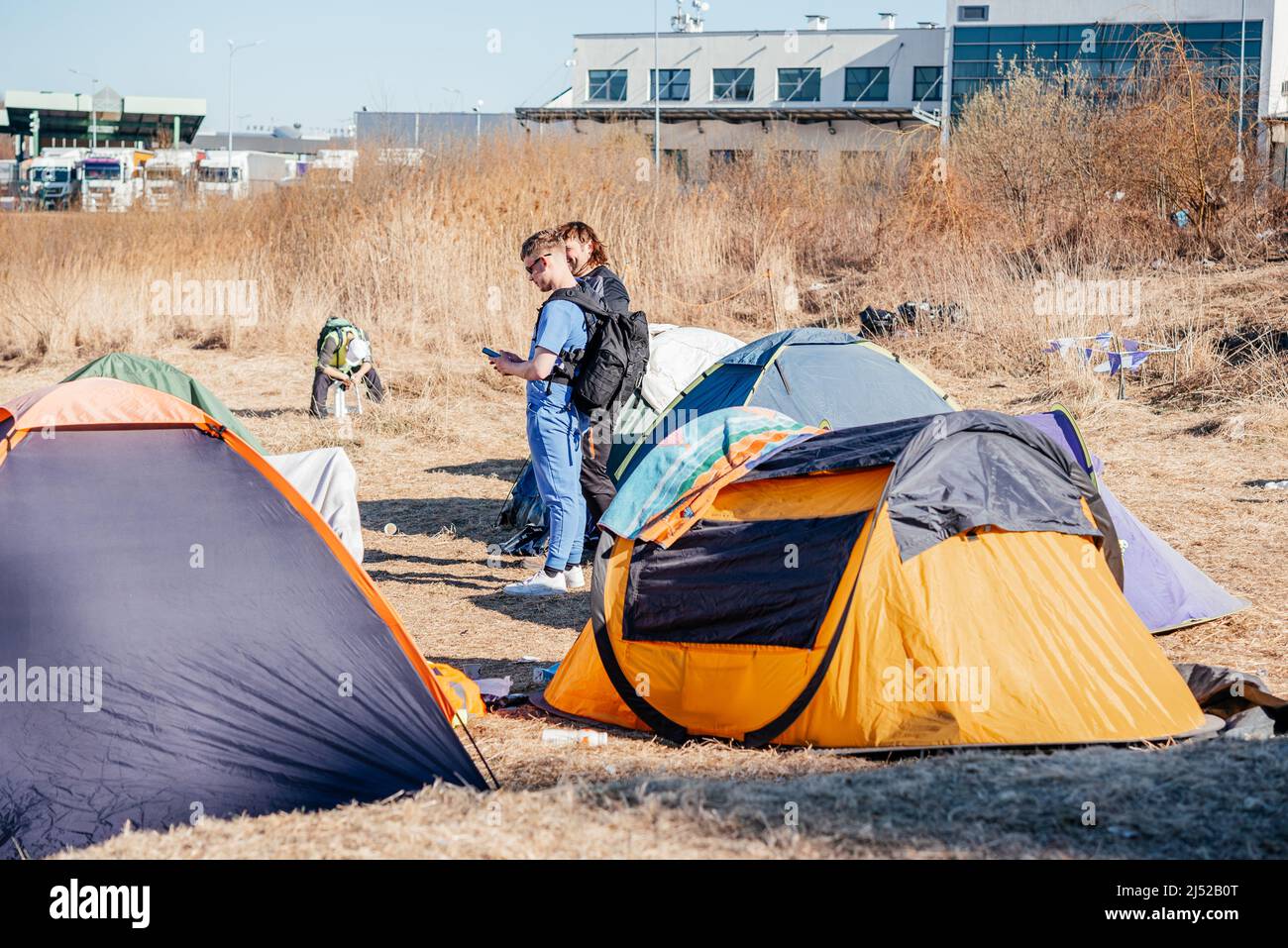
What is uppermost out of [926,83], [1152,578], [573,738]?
[926,83]

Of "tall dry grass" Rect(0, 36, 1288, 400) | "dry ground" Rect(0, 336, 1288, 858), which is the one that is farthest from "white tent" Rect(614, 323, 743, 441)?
"tall dry grass" Rect(0, 36, 1288, 400)

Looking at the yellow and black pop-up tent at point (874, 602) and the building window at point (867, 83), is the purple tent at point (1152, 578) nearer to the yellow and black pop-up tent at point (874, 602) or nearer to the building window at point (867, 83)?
the yellow and black pop-up tent at point (874, 602)

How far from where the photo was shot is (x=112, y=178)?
41.4 metres

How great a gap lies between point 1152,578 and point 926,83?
134 ft

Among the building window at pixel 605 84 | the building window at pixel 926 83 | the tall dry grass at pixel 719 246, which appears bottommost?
the tall dry grass at pixel 719 246

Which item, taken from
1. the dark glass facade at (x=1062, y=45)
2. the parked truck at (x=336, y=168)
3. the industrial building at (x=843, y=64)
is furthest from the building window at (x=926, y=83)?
the parked truck at (x=336, y=168)

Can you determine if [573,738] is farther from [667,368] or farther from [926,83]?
[926,83]

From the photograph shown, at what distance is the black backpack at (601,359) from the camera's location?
6395 mm

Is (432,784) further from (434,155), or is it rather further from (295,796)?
(434,155)

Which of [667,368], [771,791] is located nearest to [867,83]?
[667,368]

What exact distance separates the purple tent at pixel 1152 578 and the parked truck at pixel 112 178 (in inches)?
604

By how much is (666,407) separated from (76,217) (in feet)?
42.0

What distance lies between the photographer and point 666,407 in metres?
8.16

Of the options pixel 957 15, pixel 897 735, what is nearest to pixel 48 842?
pixel 897 735
